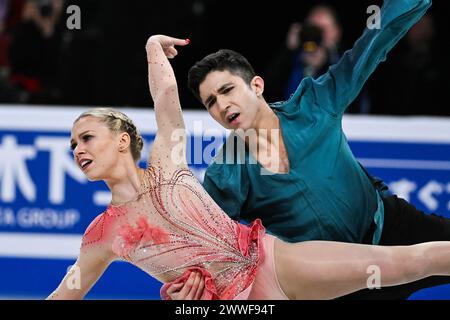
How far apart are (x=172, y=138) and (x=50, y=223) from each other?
2.01 m

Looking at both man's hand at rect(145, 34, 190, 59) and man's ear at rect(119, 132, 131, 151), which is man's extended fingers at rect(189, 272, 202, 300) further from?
man's hand at rect(145, 34, 190, 59)

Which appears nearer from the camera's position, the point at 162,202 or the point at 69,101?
the point at 162,202

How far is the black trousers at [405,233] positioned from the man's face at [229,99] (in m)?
0.77

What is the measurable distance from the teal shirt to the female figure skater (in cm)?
13

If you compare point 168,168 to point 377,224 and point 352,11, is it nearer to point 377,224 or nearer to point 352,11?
point 377,224

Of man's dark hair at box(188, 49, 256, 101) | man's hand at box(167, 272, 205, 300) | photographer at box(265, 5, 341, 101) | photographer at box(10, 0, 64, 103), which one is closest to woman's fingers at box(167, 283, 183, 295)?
man's hand at box(167, 272, 205, 300)

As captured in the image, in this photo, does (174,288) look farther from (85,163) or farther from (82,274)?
(85,163)

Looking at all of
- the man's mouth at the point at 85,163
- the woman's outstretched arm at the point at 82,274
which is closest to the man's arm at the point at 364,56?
the man's mouth at the point at 85,163

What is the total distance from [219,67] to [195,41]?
2.80ft

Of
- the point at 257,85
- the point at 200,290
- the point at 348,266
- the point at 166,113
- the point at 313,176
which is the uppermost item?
the point at 257,85

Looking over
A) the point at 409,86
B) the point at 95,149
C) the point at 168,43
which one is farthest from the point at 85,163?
the point at 409,86

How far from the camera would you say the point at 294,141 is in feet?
14.7

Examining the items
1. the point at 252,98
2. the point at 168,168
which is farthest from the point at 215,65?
the point at 168,168

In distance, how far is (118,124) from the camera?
438cm
